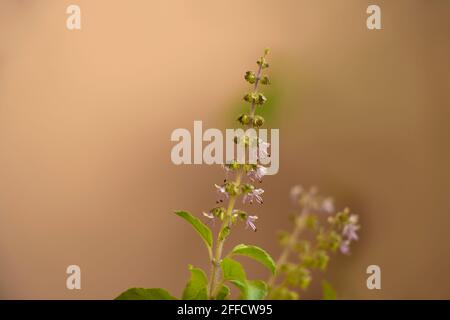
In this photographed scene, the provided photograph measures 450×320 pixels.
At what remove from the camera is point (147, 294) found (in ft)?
1.82

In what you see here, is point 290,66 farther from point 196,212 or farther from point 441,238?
point 441,238

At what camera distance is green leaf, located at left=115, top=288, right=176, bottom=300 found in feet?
1.80

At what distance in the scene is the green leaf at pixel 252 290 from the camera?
0.55 metres

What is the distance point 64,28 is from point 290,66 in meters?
0.64

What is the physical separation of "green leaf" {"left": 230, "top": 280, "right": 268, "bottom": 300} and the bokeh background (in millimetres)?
1019

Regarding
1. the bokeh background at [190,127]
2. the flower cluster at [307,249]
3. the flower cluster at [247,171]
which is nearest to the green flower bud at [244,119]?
the flower cluster at [247,171]

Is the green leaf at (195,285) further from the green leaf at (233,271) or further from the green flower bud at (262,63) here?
the green flower bud at (262,63)

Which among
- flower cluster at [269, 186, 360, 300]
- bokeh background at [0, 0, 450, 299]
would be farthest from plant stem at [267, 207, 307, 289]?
bokeh background at [0, 0, 450, 299]

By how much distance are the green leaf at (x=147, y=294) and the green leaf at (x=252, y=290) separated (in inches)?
2.7

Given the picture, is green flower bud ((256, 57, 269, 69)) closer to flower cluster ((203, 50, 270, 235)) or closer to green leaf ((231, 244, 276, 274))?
flower cluster ((203, 50, 270, 235))
